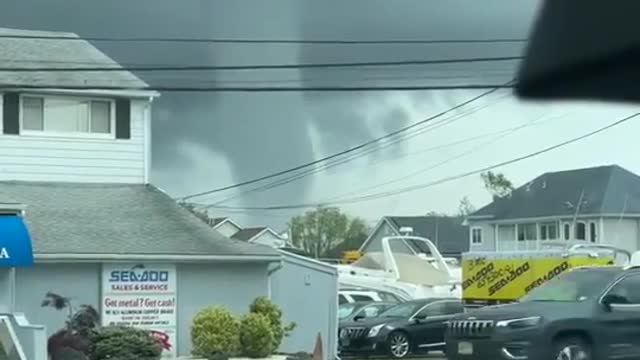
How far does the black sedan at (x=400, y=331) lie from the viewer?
25.5m

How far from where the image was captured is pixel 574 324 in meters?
15.1

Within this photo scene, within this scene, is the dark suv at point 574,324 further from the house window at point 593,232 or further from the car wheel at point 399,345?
the house window at point 593,232

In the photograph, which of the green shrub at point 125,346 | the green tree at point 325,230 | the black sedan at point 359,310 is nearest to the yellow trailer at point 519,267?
the black sedan at point 359,310

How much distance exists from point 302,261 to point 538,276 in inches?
199

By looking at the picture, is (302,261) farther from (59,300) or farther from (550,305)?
(550,305)

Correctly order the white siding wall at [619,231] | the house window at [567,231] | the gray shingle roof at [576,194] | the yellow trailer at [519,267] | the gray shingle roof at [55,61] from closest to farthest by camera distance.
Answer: the yellow trailer at [519,267], the gray shingle roof at [55,61], the white siding wall at [619,231], the gray shingle roof at [576,194], the house window at [567,231]

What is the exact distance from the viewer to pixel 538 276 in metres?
25.0

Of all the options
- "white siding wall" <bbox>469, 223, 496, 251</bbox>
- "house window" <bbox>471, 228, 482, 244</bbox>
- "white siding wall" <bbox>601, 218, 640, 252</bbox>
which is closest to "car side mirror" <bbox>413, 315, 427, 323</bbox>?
"white siding wall" <bbox>601, 218, 640, 252</bbox>

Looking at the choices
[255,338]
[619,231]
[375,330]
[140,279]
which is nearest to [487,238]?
[619,231]

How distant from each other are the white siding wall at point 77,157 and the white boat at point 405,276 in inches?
372

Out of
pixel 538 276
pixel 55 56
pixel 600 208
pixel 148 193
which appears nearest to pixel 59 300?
pixel 148 193

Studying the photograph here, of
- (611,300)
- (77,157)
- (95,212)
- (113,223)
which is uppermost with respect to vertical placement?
(77,157)

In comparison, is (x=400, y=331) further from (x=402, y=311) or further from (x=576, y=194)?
(x=576, y=194)

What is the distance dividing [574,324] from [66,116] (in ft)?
48.4
